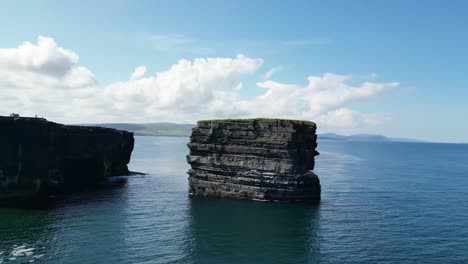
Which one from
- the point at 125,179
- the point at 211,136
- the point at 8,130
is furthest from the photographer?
the point at 125,179

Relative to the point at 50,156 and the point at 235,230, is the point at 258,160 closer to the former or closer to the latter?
the point at 235,230

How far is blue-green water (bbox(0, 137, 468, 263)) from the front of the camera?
143 feet

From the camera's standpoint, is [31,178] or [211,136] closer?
[31,178]

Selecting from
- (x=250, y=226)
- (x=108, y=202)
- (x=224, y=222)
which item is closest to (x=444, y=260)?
(x=250, y=226)

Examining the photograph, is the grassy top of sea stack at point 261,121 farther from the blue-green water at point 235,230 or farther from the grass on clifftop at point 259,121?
the blue-green water at point 235,230

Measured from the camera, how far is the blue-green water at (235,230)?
43500 mm

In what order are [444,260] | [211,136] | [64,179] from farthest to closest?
[64,179] → [211,136] → [444,260]

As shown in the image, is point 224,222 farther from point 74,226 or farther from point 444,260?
point 444,260

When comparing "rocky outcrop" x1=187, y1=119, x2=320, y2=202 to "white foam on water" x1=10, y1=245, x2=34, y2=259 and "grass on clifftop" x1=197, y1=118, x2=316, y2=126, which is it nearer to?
"grass on clifftop" x1=197, y1=118, x2=316, y2=126

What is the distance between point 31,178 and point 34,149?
5566mm

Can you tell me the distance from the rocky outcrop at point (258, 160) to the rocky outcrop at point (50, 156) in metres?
30.0

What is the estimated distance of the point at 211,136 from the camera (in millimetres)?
79688

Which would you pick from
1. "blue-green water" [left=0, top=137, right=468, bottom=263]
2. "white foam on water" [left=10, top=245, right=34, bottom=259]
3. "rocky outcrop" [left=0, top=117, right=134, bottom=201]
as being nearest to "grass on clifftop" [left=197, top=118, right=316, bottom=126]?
"blue-green water" [left=0, top=137, right=468, bottom=263]

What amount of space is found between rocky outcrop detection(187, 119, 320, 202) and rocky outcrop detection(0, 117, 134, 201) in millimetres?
29981
